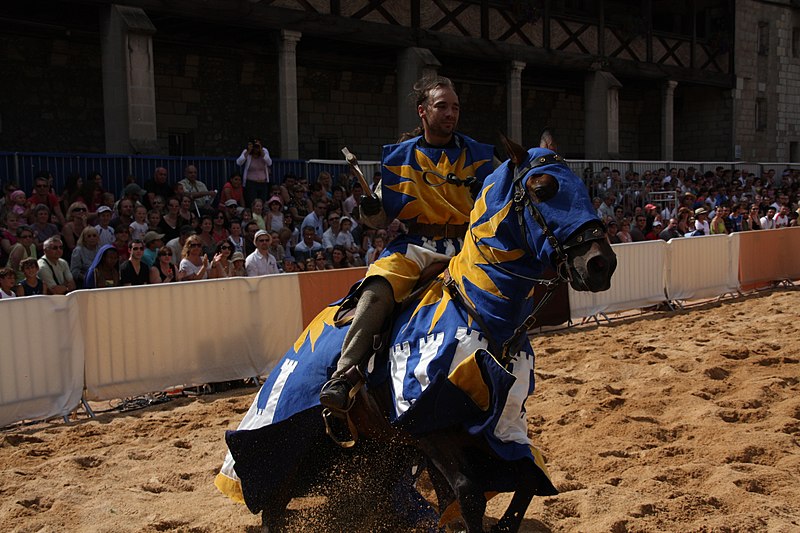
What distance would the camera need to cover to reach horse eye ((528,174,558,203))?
10.5 ft

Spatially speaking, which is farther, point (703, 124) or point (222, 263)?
point (703, 124)

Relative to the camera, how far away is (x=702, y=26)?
30875 mm

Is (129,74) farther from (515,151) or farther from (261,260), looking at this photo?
(515,151)

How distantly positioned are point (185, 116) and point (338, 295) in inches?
495

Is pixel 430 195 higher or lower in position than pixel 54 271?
higher

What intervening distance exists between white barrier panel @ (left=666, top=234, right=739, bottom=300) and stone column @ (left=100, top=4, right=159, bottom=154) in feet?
31.6

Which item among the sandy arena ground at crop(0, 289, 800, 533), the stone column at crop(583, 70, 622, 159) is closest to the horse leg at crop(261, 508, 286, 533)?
the sandy arena ground at crop(0, 289, 800, 533)

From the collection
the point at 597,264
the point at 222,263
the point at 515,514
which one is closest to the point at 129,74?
the point at 222,263

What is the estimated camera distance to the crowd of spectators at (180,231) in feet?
27.3

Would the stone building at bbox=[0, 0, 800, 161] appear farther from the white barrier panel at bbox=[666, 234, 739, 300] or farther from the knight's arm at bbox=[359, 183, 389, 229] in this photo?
the knight's arm at bbox=[359, 183, 389, 229]

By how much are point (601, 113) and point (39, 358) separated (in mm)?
21049

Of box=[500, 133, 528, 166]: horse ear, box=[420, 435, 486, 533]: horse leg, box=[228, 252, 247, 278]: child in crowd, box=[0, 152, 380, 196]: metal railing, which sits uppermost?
box=[0, 152, 380, 196]: metal railing

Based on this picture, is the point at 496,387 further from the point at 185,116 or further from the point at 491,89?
the point at 491,89

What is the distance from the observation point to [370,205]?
4.04 meters
